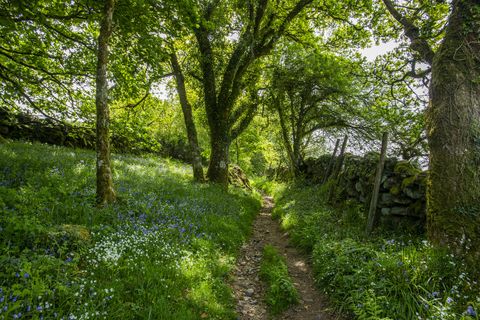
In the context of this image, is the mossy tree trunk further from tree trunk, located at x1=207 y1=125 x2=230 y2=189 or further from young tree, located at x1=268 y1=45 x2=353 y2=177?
young tree, located at x1=268 y1=45 x2=353 y2=177

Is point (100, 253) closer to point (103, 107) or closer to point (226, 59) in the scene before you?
point (103, 107)

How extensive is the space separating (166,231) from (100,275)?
232 cm

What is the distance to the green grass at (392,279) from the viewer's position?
3916 mm

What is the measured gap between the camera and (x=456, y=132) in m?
5.85

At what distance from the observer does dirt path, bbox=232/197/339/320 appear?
208 inches

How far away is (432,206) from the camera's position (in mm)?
5895

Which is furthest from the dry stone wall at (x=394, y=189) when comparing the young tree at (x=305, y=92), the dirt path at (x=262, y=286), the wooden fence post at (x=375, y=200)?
the young tree at (x=305, y=92)

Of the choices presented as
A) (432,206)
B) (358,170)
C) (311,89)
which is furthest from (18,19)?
(311,89)

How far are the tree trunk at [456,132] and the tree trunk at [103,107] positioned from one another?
8.22m

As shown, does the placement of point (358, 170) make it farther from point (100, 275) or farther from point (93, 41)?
point (93, 41)

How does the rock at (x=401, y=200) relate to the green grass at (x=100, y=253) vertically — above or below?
above

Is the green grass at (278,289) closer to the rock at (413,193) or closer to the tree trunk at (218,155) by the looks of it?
the rock at (413,193)

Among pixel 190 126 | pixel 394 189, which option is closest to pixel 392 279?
pixel 394 189

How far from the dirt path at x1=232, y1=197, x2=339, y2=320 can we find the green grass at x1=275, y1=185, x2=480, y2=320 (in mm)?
344
